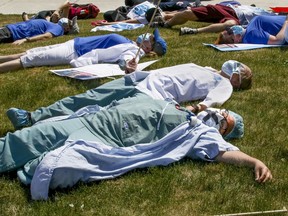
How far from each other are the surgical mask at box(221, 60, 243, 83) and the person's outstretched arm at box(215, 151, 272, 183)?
5.40 ft

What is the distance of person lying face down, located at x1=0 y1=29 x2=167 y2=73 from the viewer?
20.4ft

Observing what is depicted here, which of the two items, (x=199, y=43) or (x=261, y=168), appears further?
(x=199, y=43)

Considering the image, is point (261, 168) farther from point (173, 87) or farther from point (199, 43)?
point (199, 43)

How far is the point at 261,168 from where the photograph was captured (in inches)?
134

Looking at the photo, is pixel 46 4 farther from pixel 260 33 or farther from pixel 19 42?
pixel 260 33

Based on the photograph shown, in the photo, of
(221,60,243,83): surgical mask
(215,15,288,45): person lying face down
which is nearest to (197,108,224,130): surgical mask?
(221,60,243,83): surgical mask

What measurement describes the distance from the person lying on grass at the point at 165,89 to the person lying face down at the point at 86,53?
1344 millimetres

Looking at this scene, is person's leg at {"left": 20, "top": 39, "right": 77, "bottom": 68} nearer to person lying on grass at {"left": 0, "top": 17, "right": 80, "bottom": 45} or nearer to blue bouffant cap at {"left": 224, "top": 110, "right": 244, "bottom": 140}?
person lying on grass at {"left": 0, "top": 17, "right": 80, "bottom": 45}

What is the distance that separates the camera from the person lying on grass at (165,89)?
14.1 ft

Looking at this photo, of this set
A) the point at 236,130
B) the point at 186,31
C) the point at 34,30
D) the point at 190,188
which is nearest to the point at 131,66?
the point at 236,130

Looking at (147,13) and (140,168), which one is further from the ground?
(140,168)

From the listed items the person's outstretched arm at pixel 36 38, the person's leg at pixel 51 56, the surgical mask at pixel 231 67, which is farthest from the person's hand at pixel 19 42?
the surgical mask at pixel 231 67

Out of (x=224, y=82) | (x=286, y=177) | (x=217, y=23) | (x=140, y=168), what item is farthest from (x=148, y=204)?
(x=217, y=23)

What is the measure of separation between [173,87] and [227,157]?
139 cm
